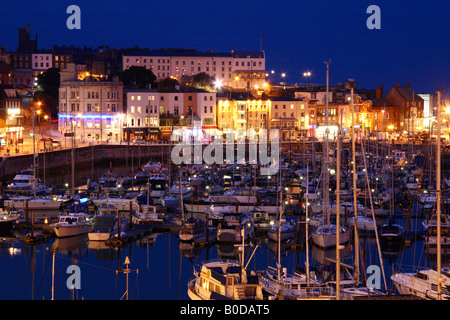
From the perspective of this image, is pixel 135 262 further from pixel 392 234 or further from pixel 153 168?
pixel 153 168

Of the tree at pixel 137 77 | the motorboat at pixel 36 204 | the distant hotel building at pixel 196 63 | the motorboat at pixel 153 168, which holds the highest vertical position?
the distant hotel building at pixel 196 63

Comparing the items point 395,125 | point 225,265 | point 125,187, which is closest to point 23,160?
point 125,187

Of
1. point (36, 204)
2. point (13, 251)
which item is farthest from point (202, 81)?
point (13, 251)

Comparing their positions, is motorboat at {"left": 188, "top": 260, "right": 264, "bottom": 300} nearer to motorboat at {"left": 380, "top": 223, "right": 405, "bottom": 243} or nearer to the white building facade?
motorboat at {"left": 380, "top": 223, "right": 405, "bottom": 243}

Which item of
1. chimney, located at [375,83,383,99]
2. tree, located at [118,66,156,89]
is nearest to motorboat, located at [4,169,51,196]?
tree, located at [118,66,156,89]

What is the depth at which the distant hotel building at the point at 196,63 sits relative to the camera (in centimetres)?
9494

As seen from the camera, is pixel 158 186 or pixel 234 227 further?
pixel 158 186

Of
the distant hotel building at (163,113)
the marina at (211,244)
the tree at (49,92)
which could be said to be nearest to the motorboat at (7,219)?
the marina at (211,244)

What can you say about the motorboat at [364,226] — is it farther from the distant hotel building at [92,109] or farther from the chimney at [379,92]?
the chimney at [379,92]

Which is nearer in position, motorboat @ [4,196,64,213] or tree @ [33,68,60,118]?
motorboat @ [4,196,64,213]

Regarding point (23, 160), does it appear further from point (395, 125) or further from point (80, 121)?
point (395, 125)

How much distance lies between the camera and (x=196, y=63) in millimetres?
96188

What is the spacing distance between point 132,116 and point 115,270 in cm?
4436

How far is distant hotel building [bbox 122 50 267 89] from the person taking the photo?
3738 inches
